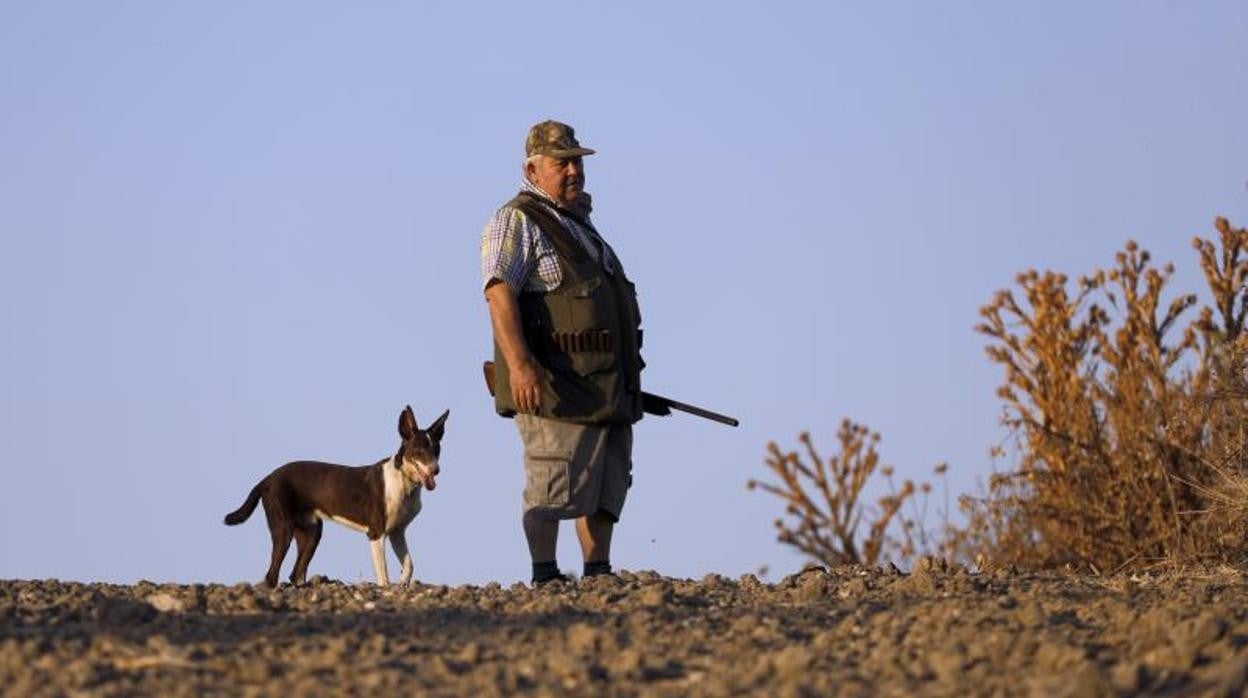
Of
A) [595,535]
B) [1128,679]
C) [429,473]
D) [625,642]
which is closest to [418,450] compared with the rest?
[429,473]

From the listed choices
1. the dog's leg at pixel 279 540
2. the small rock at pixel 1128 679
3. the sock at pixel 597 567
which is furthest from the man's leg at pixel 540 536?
the small rock at pixel 1128 679

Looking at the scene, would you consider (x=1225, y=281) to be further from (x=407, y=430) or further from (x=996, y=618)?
(x=996, y=618)

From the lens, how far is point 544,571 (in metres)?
10.8

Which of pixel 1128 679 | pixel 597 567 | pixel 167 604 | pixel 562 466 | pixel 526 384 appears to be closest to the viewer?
pixel 1128 679

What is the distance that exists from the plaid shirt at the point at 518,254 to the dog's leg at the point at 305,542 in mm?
3530

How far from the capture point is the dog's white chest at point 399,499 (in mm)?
13367

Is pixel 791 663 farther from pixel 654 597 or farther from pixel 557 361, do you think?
pixel 557 361

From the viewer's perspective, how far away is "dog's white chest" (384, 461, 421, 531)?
13.4 metres

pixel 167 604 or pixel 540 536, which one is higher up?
pixel 540 536

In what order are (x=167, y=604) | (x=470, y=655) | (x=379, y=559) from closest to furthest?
(x=470, y=655), (x=167, y=604), (x=379, y=559)

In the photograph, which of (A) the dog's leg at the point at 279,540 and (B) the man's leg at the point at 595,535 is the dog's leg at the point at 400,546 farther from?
(B) the man's leg at the point at 595,535

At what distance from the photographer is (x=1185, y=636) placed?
7367 millimetres

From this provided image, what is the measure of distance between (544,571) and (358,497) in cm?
303

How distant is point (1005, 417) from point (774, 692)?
43.4 feet
